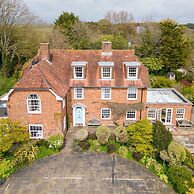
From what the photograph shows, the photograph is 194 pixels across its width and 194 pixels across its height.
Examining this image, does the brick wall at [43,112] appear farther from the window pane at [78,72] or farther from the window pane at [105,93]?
the window pane at [105,93]

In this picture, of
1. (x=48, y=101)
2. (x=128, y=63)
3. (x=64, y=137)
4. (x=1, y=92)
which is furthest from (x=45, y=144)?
(x=1, y=92)

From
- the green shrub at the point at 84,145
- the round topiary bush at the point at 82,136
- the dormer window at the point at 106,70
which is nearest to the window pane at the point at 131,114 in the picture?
the dormer window at the point at 106,70

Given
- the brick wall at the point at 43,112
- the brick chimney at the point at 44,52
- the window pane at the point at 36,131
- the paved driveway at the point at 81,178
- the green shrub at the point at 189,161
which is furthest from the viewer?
the brick chimney at the point at 44,52

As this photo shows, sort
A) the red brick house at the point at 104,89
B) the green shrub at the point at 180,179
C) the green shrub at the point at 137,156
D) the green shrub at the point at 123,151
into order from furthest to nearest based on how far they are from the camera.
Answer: the red brick house at the point at 104,89 → the green shrub at the point at 123,151 → the green shrub at the point at 137,156 → the green shrub at the point at 180,179

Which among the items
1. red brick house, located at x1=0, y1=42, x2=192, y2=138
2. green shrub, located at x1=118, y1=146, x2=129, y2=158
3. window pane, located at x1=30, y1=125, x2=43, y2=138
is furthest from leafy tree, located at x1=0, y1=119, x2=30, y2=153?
green shrub, located at x1=118, y1=146, x2=129, y2=158

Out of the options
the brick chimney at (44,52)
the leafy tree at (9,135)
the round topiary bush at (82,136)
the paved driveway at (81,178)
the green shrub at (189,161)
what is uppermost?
the brick chimney at (44,52)

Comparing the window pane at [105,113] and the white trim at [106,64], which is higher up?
the white trim at [106,64]

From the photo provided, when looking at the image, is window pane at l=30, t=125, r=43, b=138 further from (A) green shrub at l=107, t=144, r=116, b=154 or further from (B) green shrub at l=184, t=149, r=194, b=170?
(B) green shrub at l=184, t=149, r=194, b=170
